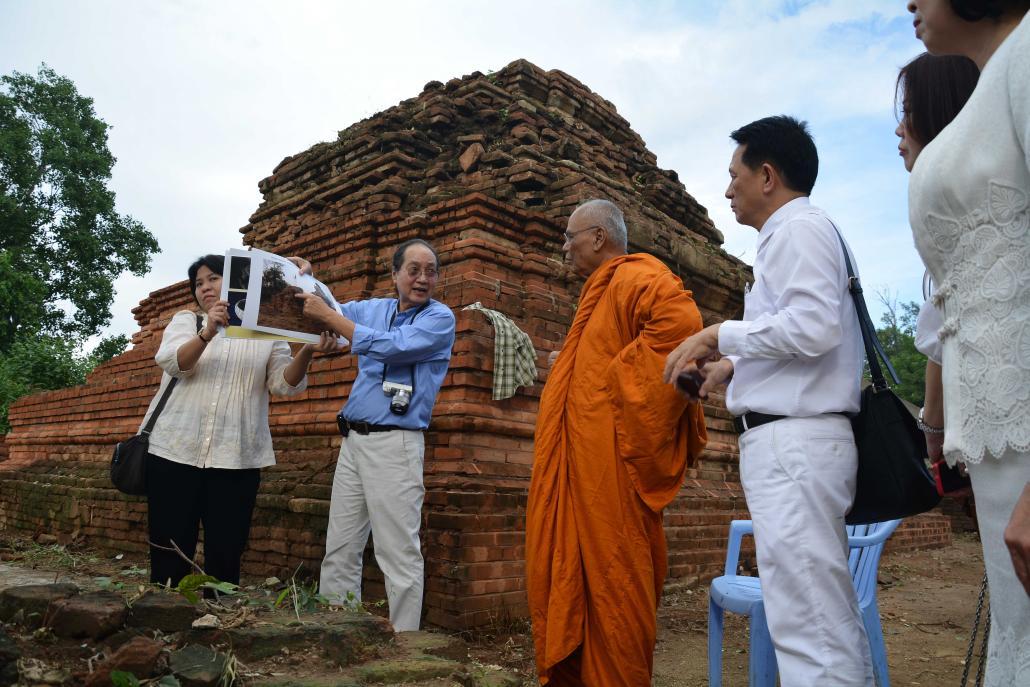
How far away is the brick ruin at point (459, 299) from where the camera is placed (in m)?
3.83

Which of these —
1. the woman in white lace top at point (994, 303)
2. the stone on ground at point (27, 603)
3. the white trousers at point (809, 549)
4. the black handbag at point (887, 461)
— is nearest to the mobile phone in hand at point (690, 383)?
the white trousers at point (809, 549)

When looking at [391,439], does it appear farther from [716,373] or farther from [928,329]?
[928,329]

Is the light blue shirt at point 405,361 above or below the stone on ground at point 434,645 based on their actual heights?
above

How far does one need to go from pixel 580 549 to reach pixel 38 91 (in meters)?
24.0

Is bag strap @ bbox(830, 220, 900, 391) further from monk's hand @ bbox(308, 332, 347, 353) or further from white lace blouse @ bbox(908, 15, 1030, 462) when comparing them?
monk's hand @ bbox(308, 332, 347, 353)

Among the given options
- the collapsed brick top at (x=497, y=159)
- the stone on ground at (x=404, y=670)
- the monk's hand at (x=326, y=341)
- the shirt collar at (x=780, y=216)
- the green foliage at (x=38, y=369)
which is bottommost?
the stone on ground at (x=404, y=670)

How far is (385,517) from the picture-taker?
123 inches

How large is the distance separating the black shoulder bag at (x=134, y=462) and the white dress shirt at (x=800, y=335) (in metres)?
2.46

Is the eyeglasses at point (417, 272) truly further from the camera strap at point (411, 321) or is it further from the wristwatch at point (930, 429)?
the wristwatch at point (930, 429)

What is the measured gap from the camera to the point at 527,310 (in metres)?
4.50

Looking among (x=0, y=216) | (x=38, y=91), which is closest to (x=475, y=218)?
(x=0, y=216)

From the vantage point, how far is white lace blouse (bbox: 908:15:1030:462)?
1008mm

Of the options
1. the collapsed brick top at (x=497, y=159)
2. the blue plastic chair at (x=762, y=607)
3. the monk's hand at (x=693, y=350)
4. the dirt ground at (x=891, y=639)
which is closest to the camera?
the monk's hand at (x=693, y=350)

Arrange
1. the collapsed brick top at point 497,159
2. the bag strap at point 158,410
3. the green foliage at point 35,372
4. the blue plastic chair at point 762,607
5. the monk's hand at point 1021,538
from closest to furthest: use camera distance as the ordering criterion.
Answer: the monk's hand at point 1021,538, the blue plastic chair at point 762,607, the bag strap at point 158,410, the collapsed brick top at point 497,159, the green foliage at point 35,372
